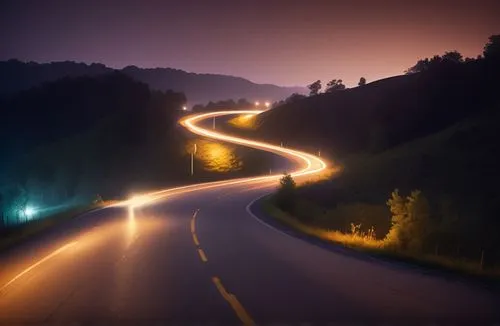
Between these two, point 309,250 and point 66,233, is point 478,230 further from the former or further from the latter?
point 66,233

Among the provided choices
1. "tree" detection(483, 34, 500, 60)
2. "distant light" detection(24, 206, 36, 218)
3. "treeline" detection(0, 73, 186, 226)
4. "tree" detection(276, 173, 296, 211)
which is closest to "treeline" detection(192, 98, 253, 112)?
"treeline" detection(0, 73, 186, 226)

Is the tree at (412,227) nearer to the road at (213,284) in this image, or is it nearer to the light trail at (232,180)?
the road at (213,284)

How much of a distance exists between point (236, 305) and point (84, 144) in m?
96.3

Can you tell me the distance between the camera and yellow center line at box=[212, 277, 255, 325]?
26.6 feet

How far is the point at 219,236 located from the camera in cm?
1836

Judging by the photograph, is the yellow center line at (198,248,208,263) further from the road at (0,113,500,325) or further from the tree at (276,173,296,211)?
the tree at (276,173,296,211)

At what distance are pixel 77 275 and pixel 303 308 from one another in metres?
5.93

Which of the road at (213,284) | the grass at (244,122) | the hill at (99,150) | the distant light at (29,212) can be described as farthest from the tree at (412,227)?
the grass at (244,122)

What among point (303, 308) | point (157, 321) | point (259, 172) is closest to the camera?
point (157, 321)

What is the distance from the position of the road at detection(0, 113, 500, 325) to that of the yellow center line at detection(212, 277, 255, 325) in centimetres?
2

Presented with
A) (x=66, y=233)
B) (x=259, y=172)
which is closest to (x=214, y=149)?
(x=259, y=172)

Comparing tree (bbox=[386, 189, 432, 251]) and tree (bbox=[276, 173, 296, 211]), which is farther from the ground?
tree (bbox=[386, 189, 432, 251])

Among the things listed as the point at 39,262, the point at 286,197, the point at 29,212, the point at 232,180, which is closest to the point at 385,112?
the point at 232,180

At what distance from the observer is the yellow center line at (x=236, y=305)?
319 inches
